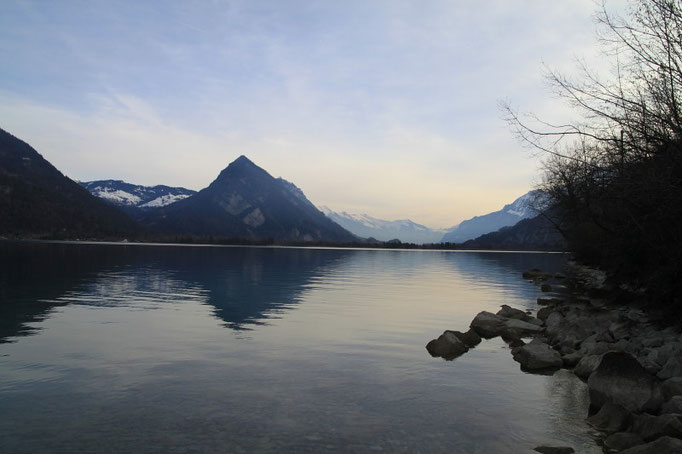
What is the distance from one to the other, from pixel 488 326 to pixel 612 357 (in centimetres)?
1319

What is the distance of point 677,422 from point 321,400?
9.71 metres

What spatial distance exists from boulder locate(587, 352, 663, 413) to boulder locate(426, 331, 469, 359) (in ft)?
25.5

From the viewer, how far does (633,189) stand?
47.5ft

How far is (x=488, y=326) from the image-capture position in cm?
2786

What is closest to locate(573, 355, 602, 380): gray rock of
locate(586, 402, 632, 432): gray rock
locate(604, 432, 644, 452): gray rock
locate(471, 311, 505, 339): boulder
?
locate(586, 402, 632, 432): gray rock

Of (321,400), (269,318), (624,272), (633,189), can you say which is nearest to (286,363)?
(321,400)

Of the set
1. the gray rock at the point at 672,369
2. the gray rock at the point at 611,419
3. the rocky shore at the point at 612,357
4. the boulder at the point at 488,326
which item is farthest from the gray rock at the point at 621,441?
the boulder at the point at 488,326

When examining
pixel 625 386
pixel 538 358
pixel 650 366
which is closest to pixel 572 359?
pixel 538 358

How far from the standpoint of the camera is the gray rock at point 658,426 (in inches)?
418

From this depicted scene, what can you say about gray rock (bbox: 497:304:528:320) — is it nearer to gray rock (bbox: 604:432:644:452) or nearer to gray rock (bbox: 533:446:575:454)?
gray rock (bbox: 604:432:644:452)

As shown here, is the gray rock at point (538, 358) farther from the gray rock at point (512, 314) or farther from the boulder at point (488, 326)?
the gray rock at point (512, 314)

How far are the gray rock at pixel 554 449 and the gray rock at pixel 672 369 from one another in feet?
20.9

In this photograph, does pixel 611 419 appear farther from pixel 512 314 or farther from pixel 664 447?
pixel 512 314

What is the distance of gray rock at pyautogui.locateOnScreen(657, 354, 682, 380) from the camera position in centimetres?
1504
